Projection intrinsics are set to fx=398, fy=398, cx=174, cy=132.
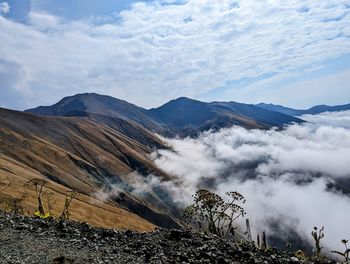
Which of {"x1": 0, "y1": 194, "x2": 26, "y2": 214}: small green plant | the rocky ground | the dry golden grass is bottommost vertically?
the dry golden grass

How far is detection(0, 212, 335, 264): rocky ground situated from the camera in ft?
49.6

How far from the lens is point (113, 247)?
16641mm

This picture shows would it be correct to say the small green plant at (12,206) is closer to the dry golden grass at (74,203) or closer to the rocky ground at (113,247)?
the rocky ground at (113,247)

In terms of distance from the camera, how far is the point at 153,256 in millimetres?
15492

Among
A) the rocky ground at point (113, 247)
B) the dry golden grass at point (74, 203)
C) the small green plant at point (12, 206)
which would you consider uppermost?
the rocky ground at point (113, 247)

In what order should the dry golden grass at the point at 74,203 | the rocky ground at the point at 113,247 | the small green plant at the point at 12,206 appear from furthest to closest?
the dry golden grass at the point at 74,203, the small green plant at the point at 12,206, the rocky ground at the point at 113,247

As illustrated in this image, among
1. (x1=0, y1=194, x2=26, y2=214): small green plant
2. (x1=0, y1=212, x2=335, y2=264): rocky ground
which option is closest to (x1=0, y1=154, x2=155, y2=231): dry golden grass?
(x1=0, y1=194, x2=26, y2=214): small green plant

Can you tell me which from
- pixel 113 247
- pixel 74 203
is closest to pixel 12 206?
pixel 113 247

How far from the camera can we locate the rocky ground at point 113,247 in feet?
49.6

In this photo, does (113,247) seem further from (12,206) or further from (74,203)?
(74,203)

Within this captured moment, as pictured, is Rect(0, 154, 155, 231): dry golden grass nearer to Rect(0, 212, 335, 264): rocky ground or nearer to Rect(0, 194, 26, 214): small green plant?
Rect(0, 194, 26, 214): small green plant

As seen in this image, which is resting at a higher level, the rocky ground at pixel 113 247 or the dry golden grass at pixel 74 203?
the rocky ground at pixel 113 247

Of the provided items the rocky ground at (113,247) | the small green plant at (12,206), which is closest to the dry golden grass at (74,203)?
the small green plant at (12,206)

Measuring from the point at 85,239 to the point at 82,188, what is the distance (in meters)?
184
